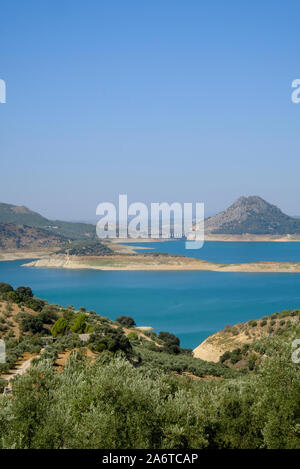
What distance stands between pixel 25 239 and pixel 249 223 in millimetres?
92044

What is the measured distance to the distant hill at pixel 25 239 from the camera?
120m

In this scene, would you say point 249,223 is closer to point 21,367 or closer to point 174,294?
point 174,294

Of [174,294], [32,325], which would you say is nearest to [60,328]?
[32,325]

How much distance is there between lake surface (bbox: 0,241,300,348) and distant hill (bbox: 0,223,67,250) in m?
26.1

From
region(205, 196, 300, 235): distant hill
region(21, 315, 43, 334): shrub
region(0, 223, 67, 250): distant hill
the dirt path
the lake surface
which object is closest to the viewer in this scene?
the dirt path

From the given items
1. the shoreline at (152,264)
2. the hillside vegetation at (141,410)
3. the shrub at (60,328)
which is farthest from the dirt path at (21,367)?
the shoreline at (152,264)

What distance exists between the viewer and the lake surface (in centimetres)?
4509

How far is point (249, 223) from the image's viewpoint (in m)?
181

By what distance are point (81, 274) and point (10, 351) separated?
2783 inches

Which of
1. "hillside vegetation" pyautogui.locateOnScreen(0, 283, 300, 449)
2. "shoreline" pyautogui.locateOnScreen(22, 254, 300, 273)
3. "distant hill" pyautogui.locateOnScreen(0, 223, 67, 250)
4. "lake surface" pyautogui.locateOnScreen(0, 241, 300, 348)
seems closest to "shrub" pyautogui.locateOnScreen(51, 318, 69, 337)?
"hillside vegetation" pyautogui.locateOnScreen(0, 283, 300, 449)

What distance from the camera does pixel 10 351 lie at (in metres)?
16.0

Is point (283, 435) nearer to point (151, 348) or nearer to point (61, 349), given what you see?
point (61, 349)

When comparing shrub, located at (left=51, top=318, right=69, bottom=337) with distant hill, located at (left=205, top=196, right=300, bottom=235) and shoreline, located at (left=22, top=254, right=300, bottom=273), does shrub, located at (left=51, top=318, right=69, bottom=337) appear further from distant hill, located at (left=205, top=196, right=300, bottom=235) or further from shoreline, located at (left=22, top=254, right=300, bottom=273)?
distant hill, located at (left=205, top=196, right=300, bottom=235)
